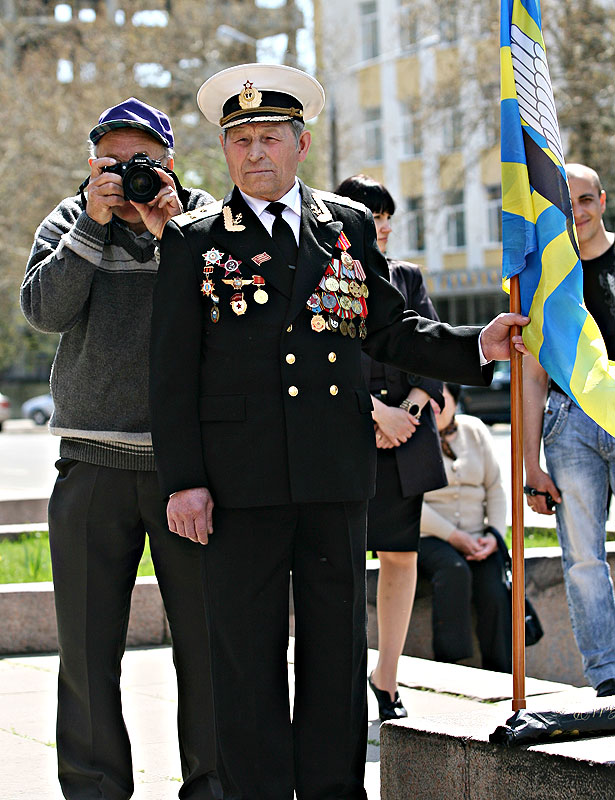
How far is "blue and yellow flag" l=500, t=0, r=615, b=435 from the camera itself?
3.78 meters

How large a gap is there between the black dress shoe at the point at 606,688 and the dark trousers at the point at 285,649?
1.64 meters

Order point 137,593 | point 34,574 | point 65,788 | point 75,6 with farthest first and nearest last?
point 75,6
point 34,574
point 137,593
point 65,788

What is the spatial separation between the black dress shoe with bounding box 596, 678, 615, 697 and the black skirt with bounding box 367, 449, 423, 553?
→ 89 centimetres

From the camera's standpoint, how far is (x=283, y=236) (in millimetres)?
3613

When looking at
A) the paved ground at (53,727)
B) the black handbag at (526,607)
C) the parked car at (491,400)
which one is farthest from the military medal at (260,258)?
the parked car at (491,400)

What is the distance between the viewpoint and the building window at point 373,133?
4197 cm

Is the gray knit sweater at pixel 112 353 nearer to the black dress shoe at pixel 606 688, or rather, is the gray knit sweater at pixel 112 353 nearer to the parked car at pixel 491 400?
the black dress shoe at pixel 606 688

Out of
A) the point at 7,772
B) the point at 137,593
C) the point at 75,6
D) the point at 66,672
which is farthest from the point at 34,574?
the point at 75,6

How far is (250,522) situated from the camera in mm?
3525

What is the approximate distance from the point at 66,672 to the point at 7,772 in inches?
30.9

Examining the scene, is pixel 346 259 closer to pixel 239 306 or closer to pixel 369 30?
pixel 239 306

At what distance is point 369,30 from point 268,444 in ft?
133

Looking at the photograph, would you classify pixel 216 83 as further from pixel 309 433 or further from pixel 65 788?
pixel 65 788

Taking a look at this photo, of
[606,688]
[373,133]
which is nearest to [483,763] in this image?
[606,688]
